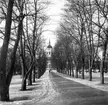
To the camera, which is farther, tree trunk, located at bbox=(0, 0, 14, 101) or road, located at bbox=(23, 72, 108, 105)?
tree trunk, located at bbox=(0, 0, 14, 101)

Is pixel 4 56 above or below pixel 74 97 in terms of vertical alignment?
above

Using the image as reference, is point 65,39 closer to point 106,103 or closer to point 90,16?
point 90,16

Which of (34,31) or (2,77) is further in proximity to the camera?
(34,31)

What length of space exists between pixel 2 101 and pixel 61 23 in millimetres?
25191

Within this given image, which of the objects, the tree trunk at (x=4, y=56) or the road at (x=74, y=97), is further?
the tree trunk at (x=4, y=56)

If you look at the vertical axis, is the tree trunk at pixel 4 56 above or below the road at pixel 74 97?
above

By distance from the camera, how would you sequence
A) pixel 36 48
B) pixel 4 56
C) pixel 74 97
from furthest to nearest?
1. pixel 36 48
2. pixel 74 97
3. pixel 4 56

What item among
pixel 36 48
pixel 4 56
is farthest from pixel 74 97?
pixel 36 48

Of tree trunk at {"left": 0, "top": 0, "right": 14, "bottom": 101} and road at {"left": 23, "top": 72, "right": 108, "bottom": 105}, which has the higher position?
tree trunk at {"left": 0, "top": 0, "right": 14, "bottom": 101}

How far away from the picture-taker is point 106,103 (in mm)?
10102

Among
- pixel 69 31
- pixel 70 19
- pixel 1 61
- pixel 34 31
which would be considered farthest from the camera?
pixel 69 31

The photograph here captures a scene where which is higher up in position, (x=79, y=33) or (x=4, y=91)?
(x=79, y=33)

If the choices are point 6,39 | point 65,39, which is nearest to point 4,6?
point 6,39

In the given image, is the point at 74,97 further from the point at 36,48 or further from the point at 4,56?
the point at 36,48
